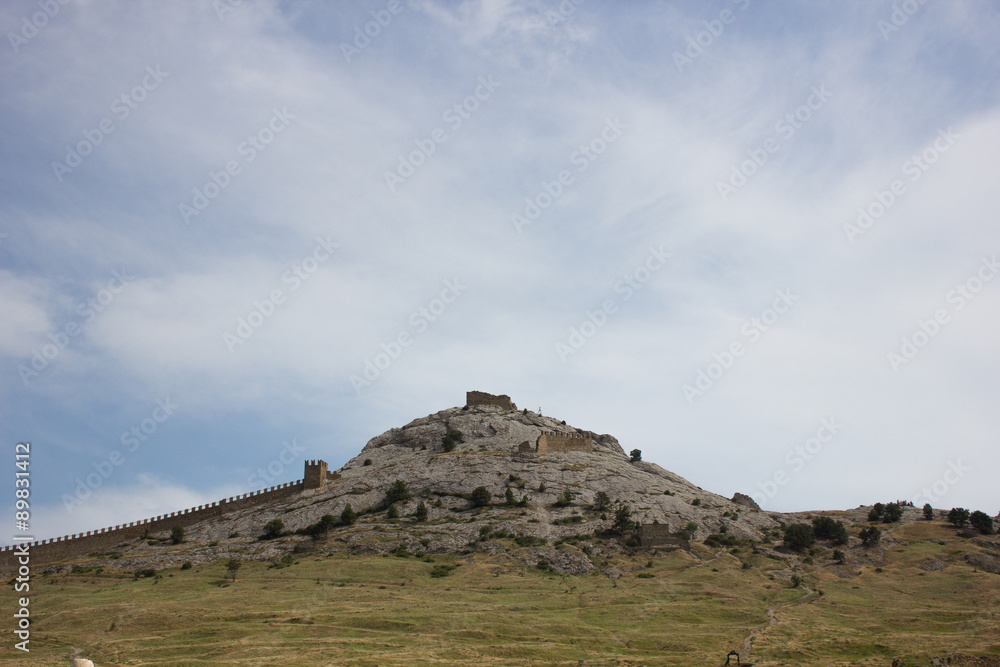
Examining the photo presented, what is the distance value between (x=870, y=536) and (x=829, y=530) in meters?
3.82

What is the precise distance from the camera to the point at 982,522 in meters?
80.9

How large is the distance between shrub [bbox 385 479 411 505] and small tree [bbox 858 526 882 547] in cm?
4716

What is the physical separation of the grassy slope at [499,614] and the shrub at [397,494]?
54.5 feet

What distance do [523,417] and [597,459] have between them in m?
16.8

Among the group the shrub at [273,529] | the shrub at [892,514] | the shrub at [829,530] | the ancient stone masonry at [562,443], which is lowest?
the shrub at [829,530]

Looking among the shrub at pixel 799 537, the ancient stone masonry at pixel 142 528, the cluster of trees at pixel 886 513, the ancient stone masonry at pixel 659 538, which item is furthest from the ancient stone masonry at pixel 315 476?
the cluster of trees at pixel 886 513

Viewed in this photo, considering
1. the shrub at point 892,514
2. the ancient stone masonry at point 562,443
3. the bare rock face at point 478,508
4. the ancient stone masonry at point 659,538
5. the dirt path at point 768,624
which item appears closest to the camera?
the dirt path at point 768,624

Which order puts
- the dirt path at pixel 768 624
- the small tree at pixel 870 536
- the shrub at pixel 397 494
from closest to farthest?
the dirt path at pixel 768 624 → the small tree at pixel 870 536 → the shrub at pixel 397 494

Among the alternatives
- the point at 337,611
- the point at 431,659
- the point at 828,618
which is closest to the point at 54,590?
the point at 337,611

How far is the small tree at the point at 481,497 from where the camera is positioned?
84.2 m

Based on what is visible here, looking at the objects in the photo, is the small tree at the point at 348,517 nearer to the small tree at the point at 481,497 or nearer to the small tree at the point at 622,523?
the small tree at the point at 481,497

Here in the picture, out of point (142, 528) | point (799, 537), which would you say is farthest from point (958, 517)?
point (142, 528)

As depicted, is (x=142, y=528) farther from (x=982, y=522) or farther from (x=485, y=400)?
(x=982, y=522)

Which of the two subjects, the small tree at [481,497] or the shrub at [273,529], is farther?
the small tree at [481,497]
